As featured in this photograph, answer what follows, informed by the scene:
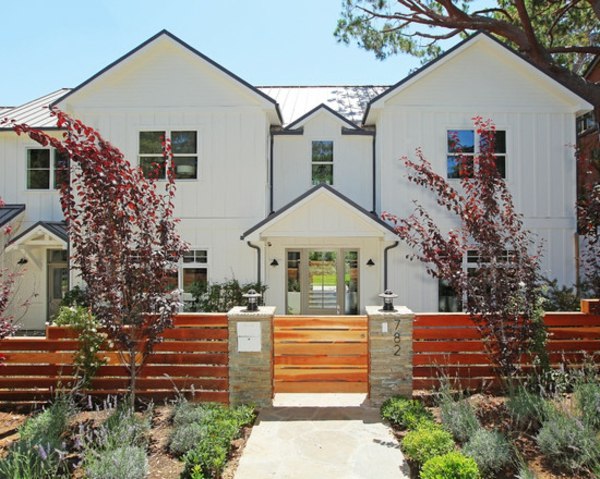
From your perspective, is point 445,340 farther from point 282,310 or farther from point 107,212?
point 282,310

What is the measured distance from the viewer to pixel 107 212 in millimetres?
5371

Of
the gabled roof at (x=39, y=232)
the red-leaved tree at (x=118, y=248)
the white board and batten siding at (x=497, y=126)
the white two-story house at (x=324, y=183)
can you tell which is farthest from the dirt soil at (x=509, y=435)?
the gabled roof at (x=39, y=232)

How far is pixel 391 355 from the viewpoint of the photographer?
6.33 metres

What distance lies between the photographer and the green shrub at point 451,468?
3826mm

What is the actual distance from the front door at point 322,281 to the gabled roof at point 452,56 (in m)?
4.50

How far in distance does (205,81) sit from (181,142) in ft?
6.02

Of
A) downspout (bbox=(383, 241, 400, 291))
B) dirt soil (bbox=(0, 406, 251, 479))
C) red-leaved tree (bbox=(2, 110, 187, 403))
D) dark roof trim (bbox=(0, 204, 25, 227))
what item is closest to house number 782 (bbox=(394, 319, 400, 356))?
dirt soil (bbox=(0, 406, 251, 479))

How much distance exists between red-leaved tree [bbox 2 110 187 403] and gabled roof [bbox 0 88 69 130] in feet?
31.3

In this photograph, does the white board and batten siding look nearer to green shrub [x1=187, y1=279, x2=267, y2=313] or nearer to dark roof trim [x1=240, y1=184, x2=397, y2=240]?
dark roof trim [x1=240, y1=184, x2=397, y2=240]

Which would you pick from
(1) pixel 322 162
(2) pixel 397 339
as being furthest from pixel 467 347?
(1) pixel 322 162

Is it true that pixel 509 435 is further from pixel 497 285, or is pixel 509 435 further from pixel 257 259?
pixel 257 259

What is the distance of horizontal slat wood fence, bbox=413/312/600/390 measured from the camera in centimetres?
645

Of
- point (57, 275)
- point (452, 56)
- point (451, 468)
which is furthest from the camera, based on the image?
point (57, 275)

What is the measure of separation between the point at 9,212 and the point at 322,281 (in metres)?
9.59
